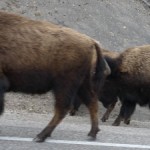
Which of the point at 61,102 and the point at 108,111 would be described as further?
the point at 108,111

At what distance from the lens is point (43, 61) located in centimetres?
734

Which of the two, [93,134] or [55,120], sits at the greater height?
[55,120]

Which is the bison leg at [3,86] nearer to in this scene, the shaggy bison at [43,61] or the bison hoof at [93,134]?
the shaggy bison at [43,61]

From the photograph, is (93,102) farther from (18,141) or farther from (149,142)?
(18,141)

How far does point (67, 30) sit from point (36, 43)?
0.51m

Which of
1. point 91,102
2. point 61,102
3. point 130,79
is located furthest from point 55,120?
point 130,79

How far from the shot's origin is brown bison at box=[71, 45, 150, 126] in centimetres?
1188

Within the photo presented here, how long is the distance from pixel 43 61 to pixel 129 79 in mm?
4865

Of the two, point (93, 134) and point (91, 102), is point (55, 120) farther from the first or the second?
point (91, 102)

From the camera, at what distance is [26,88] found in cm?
738

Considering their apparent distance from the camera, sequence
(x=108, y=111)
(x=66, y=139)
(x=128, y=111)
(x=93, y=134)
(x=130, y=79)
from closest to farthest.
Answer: (x=66, y=139), (x=93, y=134), (x=130, y=79), (x=128, y=111), (x=108, y=111)

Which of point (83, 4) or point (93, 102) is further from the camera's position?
point (83, 4)

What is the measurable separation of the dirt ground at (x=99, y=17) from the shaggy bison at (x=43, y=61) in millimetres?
11439

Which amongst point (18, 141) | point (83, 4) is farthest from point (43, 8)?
point (18, 141)
